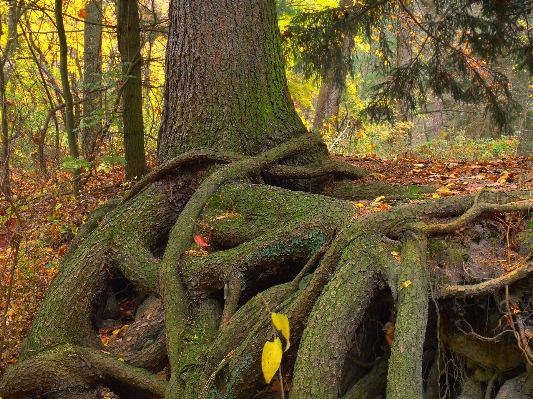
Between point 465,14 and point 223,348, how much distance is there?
6.79 metres

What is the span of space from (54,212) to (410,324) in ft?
17.9

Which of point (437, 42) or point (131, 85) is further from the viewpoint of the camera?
point (437, 42)

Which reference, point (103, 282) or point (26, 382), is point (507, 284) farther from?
point (26, 382)

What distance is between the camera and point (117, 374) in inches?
138

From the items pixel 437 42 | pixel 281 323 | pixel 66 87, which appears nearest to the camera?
pixel 281 323

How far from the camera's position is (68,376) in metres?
3.54

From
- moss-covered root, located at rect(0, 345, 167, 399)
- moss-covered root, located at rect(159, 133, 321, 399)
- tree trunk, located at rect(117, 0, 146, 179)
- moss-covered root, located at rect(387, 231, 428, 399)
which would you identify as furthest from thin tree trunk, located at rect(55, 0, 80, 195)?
moss-covered root, located at rect(387, 231, 428, 399)

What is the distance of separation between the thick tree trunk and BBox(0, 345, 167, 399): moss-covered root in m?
1.97

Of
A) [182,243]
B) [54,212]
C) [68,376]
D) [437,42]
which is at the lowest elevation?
[68,376]

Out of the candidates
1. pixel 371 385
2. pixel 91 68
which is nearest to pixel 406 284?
pixel 371 385

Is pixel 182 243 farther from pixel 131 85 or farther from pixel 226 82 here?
pixel 131 85

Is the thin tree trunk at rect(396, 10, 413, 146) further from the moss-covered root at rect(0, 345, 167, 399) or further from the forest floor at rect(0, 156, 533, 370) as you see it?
the moss-covered root at rect(0, 345, 167, 399)

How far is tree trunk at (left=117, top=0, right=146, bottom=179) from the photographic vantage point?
23.1ft

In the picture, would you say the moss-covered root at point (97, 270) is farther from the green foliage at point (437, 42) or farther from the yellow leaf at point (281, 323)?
the green foliage at point (437, 42)
